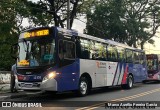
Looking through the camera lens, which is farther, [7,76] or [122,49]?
[7,76]

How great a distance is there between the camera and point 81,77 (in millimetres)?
16656

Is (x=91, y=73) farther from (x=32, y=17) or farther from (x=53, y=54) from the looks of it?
(x=32, y=17)

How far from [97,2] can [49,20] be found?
8067 millimetres

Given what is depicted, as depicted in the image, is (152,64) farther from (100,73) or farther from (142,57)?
(100,73)

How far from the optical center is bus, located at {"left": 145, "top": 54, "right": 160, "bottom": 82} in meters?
30.2

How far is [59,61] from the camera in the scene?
48.5ft

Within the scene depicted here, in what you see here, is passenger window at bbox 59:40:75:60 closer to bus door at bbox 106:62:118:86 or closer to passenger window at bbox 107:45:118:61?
bus door at bbox 106:62:118:86

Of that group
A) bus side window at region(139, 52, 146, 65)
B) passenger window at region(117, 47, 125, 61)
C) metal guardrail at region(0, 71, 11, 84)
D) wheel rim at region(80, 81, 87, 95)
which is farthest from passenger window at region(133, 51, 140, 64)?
metal guardrail at region(0, 71, 11, 84)

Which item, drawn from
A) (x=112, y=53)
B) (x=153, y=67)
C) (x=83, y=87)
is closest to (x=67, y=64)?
(x=83, y=87)

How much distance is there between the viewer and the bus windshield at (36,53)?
14602mm

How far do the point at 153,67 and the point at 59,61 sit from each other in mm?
17778

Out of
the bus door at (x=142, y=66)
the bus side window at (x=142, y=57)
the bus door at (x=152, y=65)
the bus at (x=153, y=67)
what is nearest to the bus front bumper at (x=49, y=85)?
the bus door at (x=142, y=66)

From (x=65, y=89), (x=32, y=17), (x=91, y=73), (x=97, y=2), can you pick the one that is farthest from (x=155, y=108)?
(x=97, y=2)

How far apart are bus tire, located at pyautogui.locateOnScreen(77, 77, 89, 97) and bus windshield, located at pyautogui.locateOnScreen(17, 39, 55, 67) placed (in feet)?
8.58
